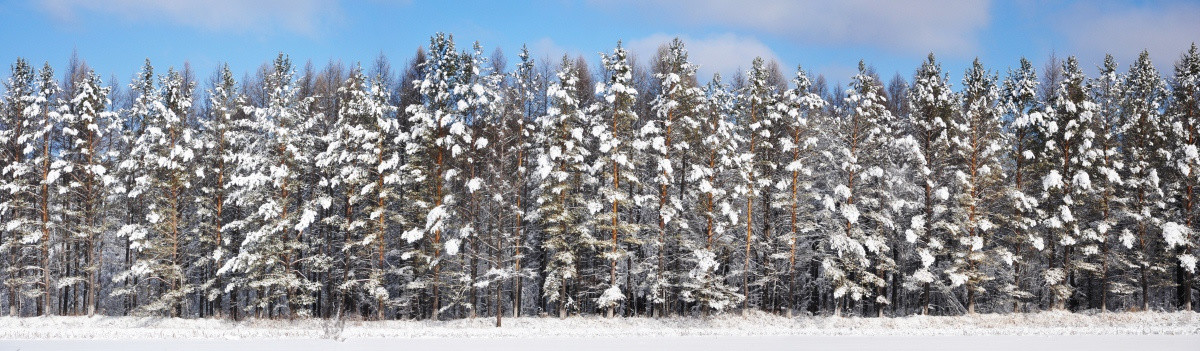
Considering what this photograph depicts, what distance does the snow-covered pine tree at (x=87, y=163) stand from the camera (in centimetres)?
2898

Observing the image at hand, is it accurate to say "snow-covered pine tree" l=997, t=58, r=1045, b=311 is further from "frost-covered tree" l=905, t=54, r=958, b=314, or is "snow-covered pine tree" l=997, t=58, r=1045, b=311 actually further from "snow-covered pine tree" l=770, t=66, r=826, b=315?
"snow-covered pine tree" l=770, t=66, r=826, b=315

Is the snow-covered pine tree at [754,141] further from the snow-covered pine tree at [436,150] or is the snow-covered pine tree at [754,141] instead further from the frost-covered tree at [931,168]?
the snow-covered pine tree at [436,150]

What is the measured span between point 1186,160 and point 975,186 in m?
9.03

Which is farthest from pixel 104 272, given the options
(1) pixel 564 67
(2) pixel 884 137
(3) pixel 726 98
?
(2) pixel 884 137

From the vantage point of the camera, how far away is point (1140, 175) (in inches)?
1208

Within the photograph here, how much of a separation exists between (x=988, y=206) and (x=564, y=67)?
19716 mm

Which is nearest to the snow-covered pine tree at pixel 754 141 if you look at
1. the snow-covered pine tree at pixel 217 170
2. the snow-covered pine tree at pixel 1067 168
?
the snow-covered pine tree at pixel 1067 168

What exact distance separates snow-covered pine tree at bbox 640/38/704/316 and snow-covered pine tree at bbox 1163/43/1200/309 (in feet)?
67.3

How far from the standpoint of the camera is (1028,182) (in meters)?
29.7

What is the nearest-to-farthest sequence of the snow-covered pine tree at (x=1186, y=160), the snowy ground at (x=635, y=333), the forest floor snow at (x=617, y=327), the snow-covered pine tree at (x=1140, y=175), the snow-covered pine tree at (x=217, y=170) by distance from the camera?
the snowy ground at (x=635, y=333) < the forest floor snow at (x=617, y=327) < the snow-covered pine tree at (x=217, y=170) < the snow-covered pine tree at (x=1186, y=160) < the snow-covered pine tree at (x=1140, y=175)

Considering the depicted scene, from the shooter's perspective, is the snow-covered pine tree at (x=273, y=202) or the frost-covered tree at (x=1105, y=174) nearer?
the snow-covered pine tree at (x=273, y=202)

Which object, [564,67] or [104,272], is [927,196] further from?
[104,272]

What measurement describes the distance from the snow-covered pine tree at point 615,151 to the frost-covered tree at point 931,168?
1149cm

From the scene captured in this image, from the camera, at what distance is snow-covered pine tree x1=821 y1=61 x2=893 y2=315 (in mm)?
27750
